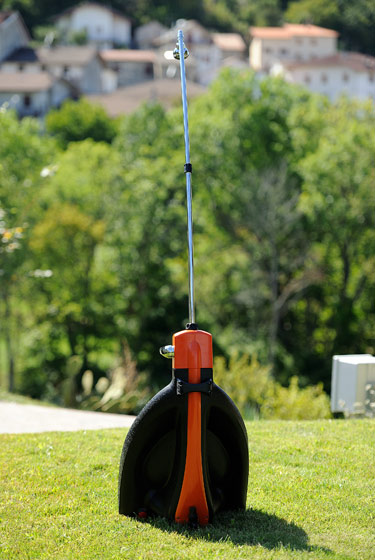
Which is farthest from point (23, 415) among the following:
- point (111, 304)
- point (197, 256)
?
point (197, 256)

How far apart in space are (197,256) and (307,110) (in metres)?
7.05

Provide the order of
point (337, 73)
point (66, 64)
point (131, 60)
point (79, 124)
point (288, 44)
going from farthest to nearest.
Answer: point (131, 60) < point (288, 44) < point (66, 64) < point (337, 73) < point (79, 124)

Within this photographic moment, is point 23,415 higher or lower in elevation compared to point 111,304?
higher

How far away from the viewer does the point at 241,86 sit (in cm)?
2770

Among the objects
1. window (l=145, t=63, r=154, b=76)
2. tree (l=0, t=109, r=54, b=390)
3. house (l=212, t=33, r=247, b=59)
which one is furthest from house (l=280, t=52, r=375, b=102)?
tree (l=0, t=109, r=54, b=390)

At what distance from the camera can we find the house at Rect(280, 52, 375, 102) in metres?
41.7

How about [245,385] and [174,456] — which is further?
[245,385]

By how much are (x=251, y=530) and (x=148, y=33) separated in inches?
3097

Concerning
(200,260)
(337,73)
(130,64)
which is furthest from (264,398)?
(130,64)

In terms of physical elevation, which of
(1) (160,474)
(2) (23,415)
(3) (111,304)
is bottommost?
(3) (111,304)

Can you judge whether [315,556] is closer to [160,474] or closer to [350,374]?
[160,474]

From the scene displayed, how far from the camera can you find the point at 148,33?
77875 millimetres

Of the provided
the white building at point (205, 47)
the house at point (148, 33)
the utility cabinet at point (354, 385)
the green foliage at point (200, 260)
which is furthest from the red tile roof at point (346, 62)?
the utility cabinet at point (354, 385)

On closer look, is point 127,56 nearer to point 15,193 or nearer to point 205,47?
point 205,47
